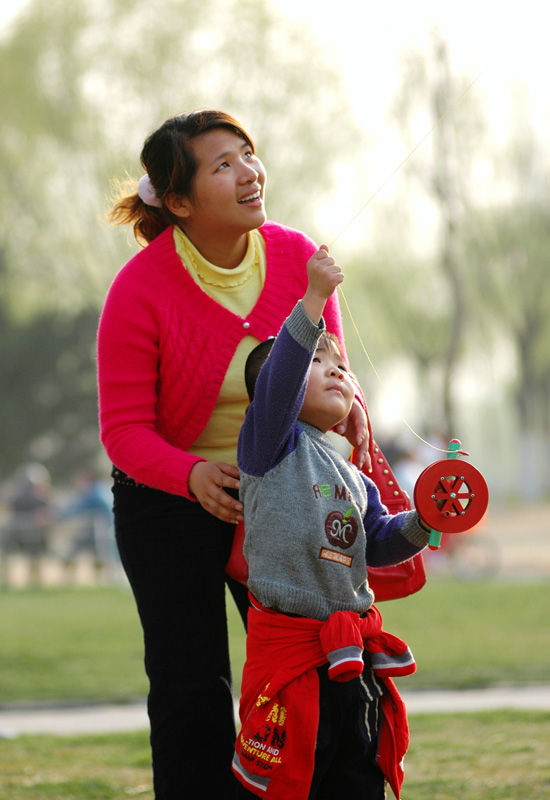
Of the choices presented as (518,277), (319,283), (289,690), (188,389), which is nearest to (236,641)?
(188,389)

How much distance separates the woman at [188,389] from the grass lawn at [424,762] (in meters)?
1.13

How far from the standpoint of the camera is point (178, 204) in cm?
268

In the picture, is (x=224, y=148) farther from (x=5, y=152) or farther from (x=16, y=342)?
(x=16, y=342)

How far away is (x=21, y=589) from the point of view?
41.3 ft

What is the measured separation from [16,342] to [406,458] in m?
19.4

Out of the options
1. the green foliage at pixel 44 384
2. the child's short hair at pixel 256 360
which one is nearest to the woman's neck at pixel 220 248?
the child's short hair at pixel 256 360

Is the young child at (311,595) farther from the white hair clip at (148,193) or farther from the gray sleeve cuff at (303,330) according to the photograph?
the white hair clip at (148,193)

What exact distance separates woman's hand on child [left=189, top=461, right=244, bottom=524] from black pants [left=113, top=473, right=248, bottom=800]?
0.71ft

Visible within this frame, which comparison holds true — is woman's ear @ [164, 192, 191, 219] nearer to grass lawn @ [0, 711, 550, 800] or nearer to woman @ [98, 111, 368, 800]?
woman @ [98, 111, 368, 800]

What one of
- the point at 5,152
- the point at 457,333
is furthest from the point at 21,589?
the point at 457,333

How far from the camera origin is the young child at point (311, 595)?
2.26 m

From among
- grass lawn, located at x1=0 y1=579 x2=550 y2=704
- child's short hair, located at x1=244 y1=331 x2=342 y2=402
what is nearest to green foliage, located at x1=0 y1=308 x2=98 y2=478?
grass lawn, located at x1=0 y1=579 x2=550 y2=704

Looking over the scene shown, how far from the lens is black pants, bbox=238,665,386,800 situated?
2.31 metres

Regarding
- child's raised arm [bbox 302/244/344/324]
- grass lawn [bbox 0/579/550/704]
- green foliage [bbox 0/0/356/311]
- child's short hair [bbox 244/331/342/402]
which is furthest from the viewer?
green foliage [bbox 0/0/356/311]
